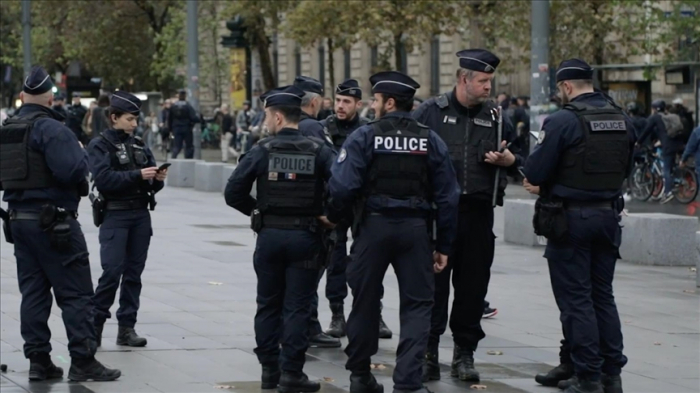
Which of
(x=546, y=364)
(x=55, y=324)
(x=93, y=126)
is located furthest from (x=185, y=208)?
(x=546, y=364)

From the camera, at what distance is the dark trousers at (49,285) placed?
920 cm

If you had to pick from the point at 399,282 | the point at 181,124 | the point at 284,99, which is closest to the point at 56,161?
the point at 284,99

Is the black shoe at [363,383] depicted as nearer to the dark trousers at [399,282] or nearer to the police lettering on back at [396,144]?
the dark trousers at [399,282]

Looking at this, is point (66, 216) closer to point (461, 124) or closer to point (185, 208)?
point (461, 124)

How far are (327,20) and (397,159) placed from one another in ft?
99.2

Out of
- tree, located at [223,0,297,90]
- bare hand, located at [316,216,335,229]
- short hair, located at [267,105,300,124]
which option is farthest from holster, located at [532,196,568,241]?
tree, located at [223,0,297,90]

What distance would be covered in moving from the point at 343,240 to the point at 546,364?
68.2 inches

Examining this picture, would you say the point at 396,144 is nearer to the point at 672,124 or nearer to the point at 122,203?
the point at 122,203

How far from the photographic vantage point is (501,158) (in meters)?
9.20

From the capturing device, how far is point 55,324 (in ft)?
38.1

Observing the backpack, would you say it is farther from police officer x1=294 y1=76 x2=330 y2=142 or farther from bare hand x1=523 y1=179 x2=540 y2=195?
bare hand x1=523 y1=179 x2=540 y2=195

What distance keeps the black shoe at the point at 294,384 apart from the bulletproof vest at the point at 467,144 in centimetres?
152

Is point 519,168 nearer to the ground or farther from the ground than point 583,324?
farther from the ground

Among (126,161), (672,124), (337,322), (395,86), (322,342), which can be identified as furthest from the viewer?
(672,124)
